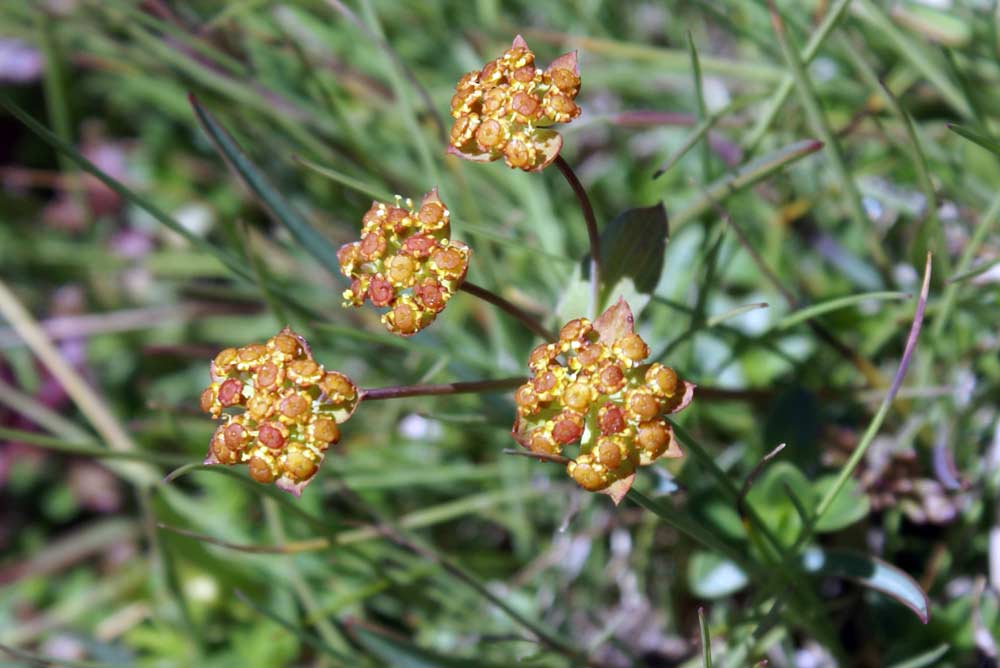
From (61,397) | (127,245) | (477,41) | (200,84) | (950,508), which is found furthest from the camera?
(127,245)

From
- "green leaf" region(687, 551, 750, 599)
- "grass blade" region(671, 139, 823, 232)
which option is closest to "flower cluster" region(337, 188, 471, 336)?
"grass blade" region(671, 139, 823, 232)

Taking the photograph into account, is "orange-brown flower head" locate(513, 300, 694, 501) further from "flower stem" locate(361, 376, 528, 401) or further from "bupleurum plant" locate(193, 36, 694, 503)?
"flower stem" locate(361, 376, 528, 401)

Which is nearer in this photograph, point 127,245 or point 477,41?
point 477,41

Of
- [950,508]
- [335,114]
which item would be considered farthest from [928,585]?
[335,114]

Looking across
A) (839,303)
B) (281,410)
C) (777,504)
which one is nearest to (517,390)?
(281,410)

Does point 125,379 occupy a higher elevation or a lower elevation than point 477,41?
lower

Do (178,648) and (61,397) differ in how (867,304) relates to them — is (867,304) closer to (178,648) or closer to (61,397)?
(178,648)

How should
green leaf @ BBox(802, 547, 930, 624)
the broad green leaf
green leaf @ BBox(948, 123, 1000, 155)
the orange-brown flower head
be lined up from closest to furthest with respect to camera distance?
1. the orange-brown flower head
2. green leaf @ BBox(948, 123, 1000, 155)
3. green leaf @ BBox(802, 547, 930, 624)
4. the broad green leaf

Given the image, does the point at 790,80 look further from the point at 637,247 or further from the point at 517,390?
the point at 517,390
